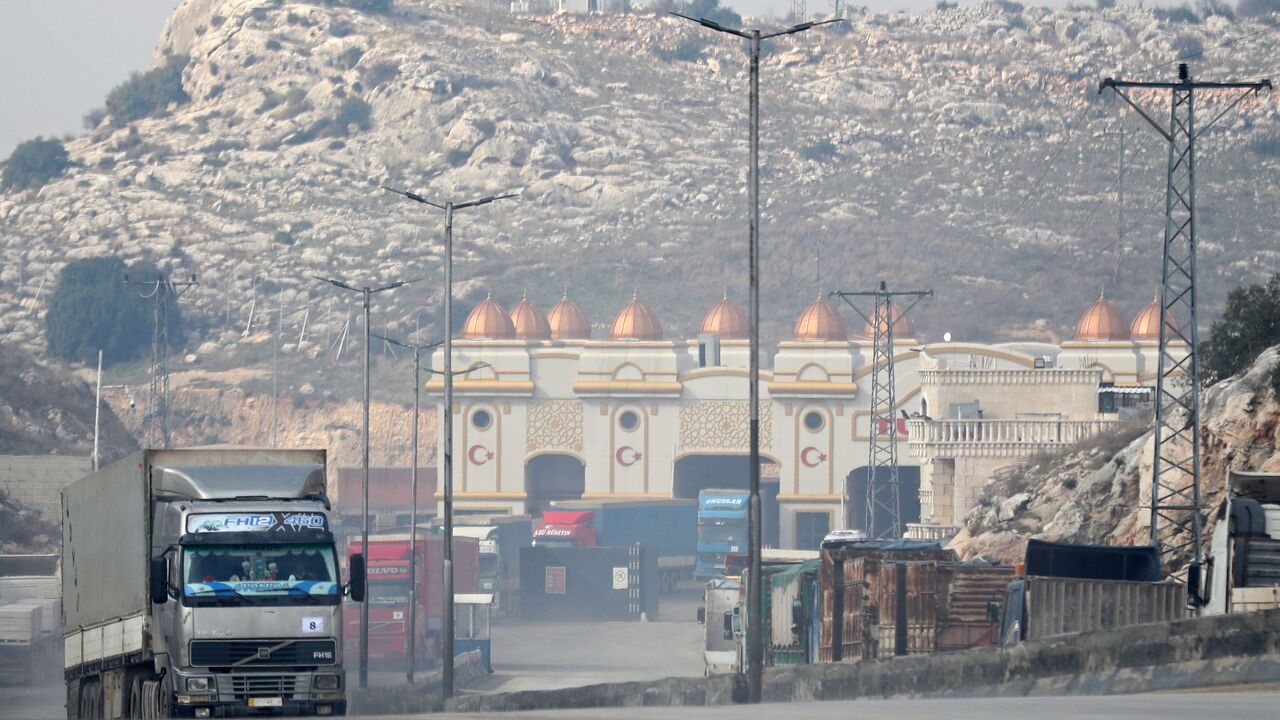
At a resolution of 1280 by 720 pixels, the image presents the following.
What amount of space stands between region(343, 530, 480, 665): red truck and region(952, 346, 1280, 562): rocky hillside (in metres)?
18.2

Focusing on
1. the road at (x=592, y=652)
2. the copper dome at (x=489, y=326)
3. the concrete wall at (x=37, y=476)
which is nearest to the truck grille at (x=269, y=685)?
the road at (x=592, y=652)

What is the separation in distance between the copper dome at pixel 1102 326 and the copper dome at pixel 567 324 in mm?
30733

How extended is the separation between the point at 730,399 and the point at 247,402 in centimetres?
5598

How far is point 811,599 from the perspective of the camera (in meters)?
48.3

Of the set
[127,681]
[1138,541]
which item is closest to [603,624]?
[1138,541]

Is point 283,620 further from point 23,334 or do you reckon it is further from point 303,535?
point 23,334

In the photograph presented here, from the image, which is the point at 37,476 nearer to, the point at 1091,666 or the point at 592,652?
the point at 592,652

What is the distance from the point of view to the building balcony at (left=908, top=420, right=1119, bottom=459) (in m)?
80.1

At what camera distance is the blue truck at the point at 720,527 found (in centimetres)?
9475

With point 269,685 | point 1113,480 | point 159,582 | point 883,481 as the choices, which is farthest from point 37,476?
point 269,685

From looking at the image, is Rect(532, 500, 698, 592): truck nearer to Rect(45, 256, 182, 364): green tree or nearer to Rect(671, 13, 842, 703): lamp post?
Rect(671, 13, 842, 703): lamp post

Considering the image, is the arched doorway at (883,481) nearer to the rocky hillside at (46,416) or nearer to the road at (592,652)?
the road at (592,652)

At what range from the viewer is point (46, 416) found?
101062mm

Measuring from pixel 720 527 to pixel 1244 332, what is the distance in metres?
39.2
